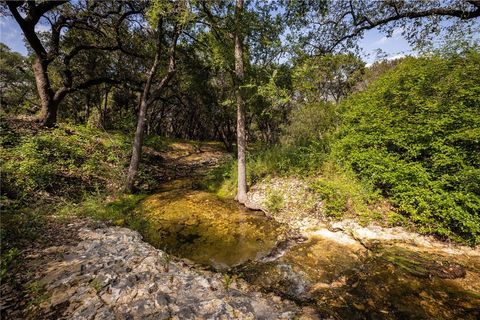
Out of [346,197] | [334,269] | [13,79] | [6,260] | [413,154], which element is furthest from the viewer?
[13,79]

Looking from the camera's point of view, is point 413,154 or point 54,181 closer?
point 413,154

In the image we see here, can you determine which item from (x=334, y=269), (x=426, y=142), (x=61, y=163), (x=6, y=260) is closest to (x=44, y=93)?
(x=61, y=163)

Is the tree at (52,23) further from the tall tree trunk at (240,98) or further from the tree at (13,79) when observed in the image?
the tree at (13,79)

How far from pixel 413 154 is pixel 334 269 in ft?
13.6

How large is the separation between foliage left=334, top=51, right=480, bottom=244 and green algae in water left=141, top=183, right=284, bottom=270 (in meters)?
3.56

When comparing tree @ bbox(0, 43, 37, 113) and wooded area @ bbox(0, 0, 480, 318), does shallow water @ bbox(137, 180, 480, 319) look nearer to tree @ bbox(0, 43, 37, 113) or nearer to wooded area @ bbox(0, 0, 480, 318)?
wooded area @ bbox(0, 0, 480, 318)

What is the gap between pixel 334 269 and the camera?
15.6 feet

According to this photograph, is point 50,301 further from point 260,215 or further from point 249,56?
point 249,56

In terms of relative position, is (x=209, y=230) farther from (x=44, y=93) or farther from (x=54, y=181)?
(x=44, y=93)

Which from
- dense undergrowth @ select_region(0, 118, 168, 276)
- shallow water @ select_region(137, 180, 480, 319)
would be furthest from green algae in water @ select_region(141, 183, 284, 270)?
dense undergrowth @ select_region(0, 118, 168, 276)

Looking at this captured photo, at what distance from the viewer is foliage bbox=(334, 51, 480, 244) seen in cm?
561

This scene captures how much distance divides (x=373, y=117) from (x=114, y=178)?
10.5m

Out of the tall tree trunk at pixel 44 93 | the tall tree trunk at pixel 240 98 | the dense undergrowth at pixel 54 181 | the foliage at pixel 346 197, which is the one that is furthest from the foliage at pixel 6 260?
the tall tree trunk at pixel 44 93

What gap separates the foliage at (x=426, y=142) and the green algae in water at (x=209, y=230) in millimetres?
3563
